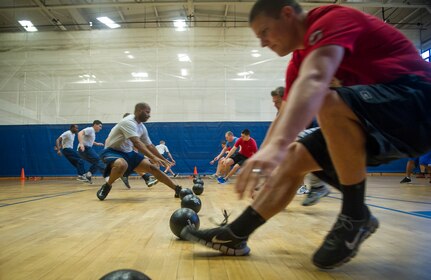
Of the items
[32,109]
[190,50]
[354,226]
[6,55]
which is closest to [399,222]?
[354,226]

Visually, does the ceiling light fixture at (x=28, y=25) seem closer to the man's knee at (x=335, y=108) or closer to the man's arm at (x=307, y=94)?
the man's knee at (x=335, y=108)

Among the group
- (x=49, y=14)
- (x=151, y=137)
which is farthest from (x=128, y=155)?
(x=49, y=14)

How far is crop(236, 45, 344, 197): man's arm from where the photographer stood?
918 mm

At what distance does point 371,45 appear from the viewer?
1.51m

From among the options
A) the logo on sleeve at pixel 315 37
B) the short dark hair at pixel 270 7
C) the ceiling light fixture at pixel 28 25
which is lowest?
the logo on sleeve at pixel 315 37

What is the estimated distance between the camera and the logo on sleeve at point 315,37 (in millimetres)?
1198

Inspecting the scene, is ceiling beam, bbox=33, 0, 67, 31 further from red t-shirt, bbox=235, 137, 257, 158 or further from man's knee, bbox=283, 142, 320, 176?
man's knee, bbox=283, 142, 320, 176

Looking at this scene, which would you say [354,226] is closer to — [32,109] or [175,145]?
[175,145]

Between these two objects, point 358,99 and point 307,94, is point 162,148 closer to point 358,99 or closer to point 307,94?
point 358,99

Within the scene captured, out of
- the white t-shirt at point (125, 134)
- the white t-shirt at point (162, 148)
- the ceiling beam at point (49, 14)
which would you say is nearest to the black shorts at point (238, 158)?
the white t-shirt at point (125, 134)

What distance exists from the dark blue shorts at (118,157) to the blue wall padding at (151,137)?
27.5 ft

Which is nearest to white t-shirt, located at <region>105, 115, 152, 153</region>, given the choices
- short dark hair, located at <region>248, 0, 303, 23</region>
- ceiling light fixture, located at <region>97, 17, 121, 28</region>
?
short dark hair, located at <region>248, 0, 303, 23</region>

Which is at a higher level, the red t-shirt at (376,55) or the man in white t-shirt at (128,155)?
the red t-shirt at (376,55)

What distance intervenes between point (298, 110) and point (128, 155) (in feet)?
16.7
